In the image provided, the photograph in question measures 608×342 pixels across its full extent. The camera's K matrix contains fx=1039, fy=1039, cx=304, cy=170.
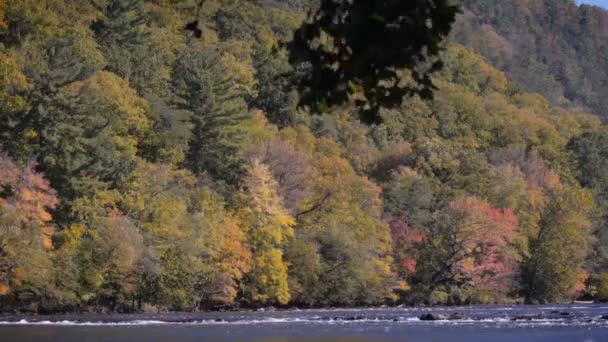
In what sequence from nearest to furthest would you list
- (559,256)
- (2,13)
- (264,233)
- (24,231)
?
(24,231) → (264,233) → (2,13) → (559,256)

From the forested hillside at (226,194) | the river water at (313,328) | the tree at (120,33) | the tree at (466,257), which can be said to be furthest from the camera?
the tree at (120,33)

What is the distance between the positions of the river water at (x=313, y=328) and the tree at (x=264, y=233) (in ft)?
46.6

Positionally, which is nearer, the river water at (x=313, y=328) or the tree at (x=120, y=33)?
the river water at (x=313, y=328)

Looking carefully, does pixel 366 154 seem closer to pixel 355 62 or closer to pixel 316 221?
pixel 316 221

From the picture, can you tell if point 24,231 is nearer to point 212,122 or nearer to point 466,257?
point 212,122

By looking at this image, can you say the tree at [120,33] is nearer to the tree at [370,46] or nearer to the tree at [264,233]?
the tree at [264,233]

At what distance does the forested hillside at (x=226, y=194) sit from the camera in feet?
192

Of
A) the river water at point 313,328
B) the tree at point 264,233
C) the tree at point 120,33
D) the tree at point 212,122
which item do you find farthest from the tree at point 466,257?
the tree at point 120,33

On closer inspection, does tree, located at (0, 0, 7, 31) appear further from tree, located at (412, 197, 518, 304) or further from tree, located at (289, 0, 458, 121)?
tree, located at (289, 0, 458, 121)

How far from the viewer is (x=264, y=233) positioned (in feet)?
226

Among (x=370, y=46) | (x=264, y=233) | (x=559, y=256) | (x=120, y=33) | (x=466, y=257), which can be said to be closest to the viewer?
(x=370, y=46)

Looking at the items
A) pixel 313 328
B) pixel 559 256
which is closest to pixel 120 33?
pixel 559 256

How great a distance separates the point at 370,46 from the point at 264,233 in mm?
59873

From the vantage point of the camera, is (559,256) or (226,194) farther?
(559,256)
